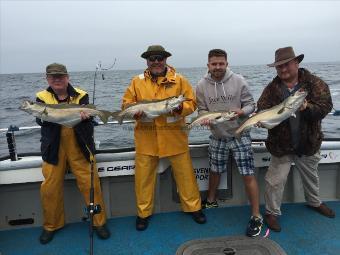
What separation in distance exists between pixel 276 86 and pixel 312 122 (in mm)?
625

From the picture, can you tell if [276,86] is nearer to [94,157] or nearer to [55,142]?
[94,157]

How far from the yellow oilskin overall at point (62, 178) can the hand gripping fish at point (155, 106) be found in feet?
2.19

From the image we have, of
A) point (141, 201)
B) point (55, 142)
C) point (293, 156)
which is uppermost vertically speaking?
point (55, 142)

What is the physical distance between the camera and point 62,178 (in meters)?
4.67

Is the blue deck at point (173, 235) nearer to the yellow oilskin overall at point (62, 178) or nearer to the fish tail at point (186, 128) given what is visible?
the yellow oilskin overall at point (62, 178)

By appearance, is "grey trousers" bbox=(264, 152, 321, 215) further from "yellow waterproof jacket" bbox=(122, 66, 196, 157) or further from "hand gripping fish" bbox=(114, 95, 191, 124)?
"hand gripping fish" bbox=(114, 95, 191, 124)

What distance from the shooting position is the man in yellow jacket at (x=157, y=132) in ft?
15.6

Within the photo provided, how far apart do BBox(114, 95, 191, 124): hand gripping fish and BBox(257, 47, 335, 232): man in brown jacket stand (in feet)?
3.62

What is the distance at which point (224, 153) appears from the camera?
491cm

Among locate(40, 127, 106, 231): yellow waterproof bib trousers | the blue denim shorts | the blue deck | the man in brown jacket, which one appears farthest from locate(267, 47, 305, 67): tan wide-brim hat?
locate(40, 127, 106, 231): yellow waterproof bib trousers

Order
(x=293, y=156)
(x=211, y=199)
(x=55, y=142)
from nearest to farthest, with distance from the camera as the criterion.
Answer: (x=55, y=142), (x=293, y=156), (x=211, y=199)

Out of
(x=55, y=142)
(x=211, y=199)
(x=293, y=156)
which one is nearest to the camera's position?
(x=55, y=142)

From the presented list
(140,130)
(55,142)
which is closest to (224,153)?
(140,130)

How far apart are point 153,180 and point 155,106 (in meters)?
1.08
